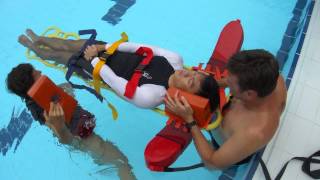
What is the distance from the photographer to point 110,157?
275cm

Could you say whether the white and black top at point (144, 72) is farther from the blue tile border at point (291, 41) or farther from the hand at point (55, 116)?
the blue tile border at point (291, 41)

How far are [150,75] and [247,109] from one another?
2.60 feet

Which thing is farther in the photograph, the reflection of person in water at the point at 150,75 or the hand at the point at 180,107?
the reflection of person in water at the point at 150,75

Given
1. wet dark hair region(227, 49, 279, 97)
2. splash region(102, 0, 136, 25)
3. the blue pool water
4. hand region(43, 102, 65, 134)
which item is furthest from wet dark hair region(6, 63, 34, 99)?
splash region(102, 0, 136, 25)

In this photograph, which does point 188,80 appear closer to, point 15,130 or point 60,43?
point 60,43

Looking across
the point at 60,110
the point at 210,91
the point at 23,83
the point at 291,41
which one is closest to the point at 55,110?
the point at 60,110

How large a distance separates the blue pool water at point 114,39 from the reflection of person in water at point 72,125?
5.0 inches

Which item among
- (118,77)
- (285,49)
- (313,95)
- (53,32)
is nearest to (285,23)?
(285,49)

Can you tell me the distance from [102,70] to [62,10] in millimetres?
2157

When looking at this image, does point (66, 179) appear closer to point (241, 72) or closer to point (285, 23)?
point (241, 72)

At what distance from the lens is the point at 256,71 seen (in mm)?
1689

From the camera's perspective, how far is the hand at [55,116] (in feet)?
7.25

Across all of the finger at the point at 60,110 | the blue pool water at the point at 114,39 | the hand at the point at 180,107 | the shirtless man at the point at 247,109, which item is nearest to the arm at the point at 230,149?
the shirtless man at the point at 247,109

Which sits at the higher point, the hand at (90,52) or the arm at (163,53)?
the arm at (163,53)
